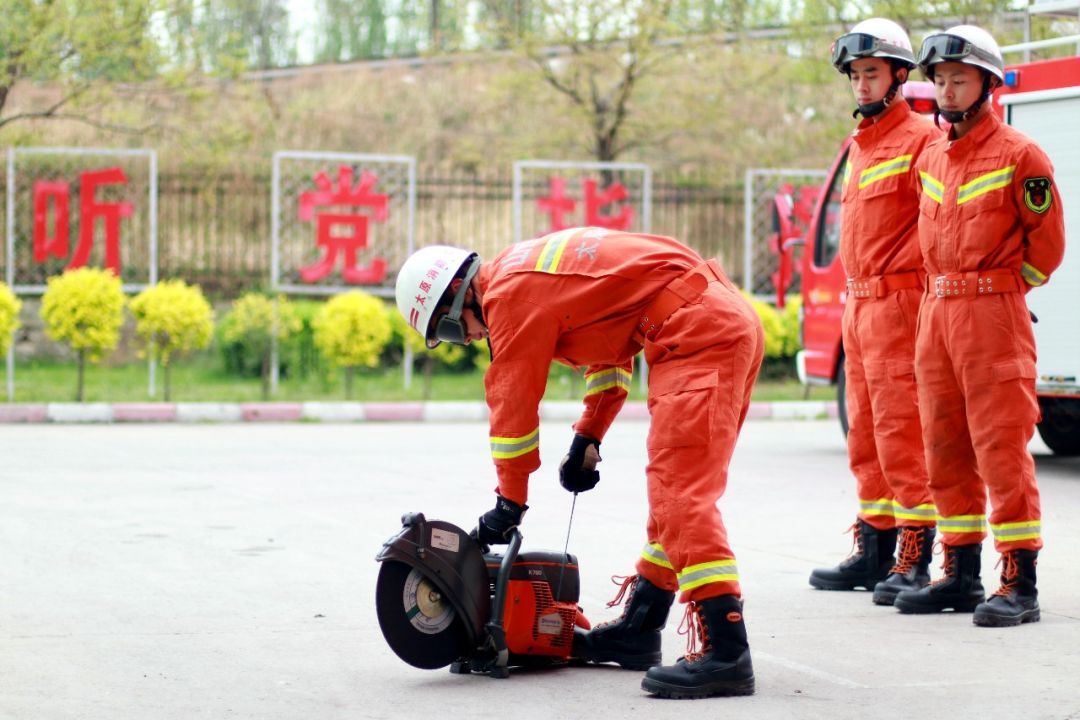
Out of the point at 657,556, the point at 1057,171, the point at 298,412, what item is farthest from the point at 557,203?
the point at 657,556

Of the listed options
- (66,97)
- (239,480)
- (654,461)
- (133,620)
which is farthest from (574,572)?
(66,97)

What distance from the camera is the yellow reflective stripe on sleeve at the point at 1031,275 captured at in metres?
5.96

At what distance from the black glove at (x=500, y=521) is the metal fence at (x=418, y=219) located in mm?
15213

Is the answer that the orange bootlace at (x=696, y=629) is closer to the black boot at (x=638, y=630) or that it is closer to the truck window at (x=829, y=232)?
the black boot at (x=638, y=630)

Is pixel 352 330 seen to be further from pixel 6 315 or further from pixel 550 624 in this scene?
pixel 550 624

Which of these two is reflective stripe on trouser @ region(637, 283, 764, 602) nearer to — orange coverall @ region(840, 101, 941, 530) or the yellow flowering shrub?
orange coverall @ region(840, 101, 941, 530)

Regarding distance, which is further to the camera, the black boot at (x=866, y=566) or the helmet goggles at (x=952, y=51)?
the black boot at (x=866, y=566)

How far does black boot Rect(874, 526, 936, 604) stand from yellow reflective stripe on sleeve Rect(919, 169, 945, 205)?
1.39 metres

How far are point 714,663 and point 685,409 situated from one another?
0.78 metres

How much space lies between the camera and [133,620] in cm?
588

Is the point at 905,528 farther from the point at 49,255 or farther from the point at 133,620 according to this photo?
the point at 49,255

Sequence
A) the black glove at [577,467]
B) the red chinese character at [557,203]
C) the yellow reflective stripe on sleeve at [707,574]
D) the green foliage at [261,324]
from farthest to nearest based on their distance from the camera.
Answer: the red chinese character at [557,203]
the green foliage at [261,324]
the black glove at [577,467]
the yellow reflective stripe on sleeve at [707,574]

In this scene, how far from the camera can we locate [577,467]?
5.22 metres

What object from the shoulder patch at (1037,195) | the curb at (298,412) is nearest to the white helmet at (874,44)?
the shoulder patch at (1037,195)
